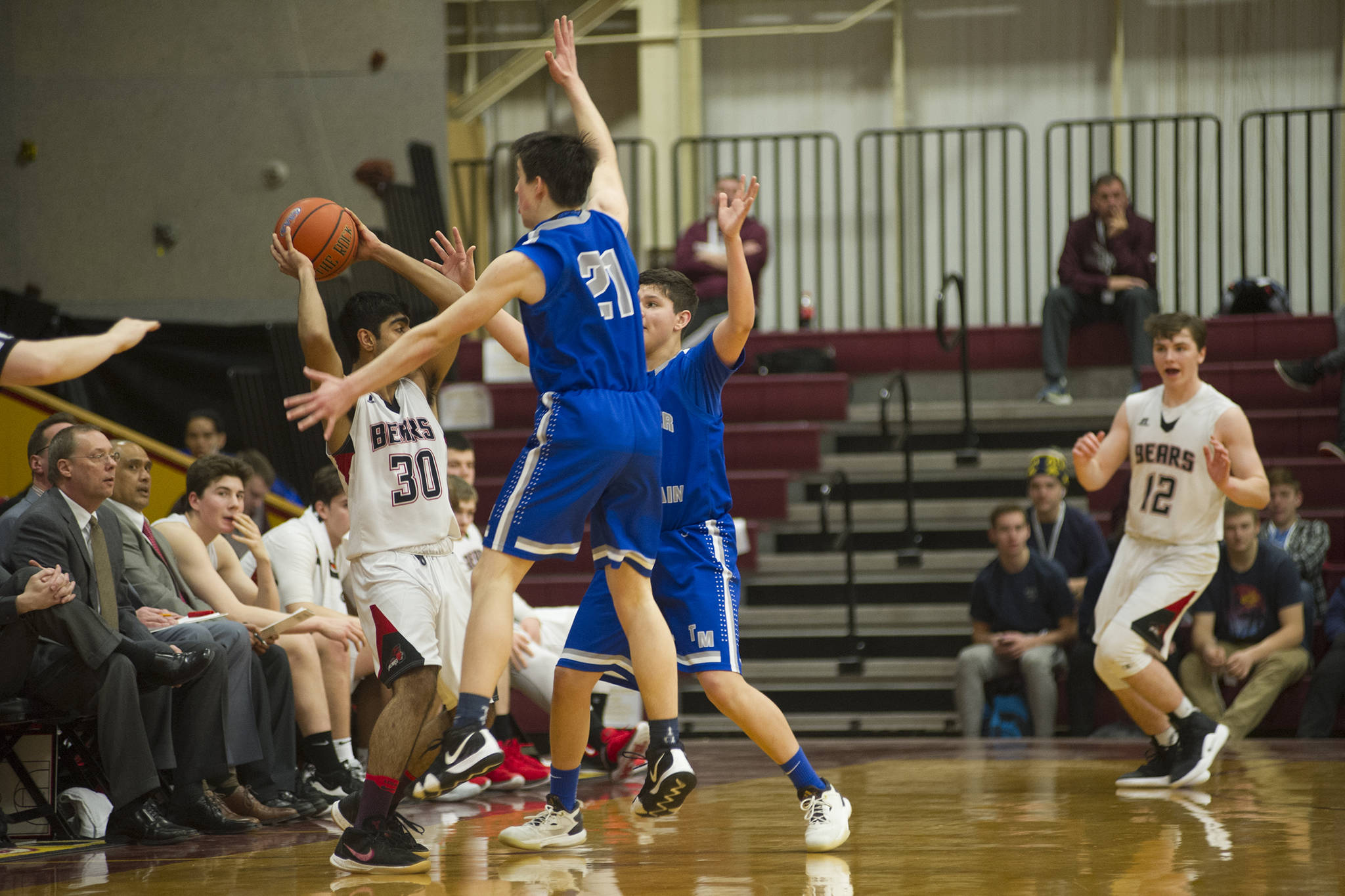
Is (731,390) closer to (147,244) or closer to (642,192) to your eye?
(642,192)

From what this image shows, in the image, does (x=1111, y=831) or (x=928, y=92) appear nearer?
(x=1111, y=831)

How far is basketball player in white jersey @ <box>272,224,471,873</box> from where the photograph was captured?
3732 mm

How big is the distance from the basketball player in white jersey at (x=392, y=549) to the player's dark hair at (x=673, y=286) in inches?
25.5

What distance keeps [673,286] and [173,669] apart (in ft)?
6.71

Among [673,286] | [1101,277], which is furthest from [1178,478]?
[1101,277]

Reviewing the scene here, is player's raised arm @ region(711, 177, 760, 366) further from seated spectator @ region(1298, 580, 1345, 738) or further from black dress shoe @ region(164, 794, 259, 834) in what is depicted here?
seated spectator @ region(1298, 580, 1345, 738)

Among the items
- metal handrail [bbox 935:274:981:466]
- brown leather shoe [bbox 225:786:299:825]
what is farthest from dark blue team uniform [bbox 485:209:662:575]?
metal handrail [bbox 935:274:981:466]

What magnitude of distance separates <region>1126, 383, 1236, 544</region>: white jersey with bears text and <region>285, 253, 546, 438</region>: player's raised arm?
114 inches

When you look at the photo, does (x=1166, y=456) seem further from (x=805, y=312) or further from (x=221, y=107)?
(x=221, y=107)

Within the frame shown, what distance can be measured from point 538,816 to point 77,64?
8.85 meters

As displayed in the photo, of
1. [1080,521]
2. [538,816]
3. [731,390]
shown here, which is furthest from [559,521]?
[731,390]

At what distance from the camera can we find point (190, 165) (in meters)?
10.9

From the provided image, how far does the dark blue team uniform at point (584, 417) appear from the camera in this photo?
143 inches

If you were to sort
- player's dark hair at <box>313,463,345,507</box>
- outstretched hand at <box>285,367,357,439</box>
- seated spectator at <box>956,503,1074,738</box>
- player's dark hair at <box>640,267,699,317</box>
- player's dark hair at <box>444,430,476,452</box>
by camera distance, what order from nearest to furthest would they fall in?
outstretched hand at <box>285,367,357,439</box> → player's dark hair at <box>640,267,699,317</box> → player's dark hair at <box>313,463,345,507</box> → player's dark hair at <box>444,430,476,452</box> → seated spectator at <box>956,503,1074,738</box>
